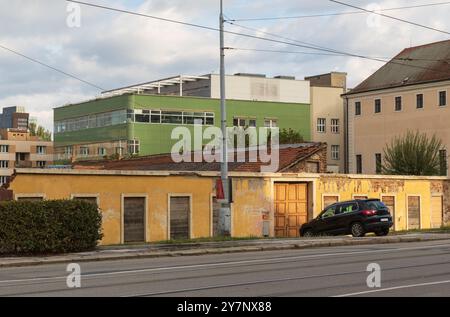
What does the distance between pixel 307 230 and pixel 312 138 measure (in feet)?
240

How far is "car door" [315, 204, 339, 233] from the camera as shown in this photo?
32250mm

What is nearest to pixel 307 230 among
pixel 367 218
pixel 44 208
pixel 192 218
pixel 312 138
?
pixel 367 218

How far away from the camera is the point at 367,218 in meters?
31.0

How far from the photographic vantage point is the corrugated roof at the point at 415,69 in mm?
75000

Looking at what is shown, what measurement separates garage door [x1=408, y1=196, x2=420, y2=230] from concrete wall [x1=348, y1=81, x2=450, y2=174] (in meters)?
29.1

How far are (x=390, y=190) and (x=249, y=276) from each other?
96.3ft

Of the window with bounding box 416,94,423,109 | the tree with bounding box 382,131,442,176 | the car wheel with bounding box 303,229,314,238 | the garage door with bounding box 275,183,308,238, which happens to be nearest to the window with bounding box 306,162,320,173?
the garage door with bounding box 275,183,308,238

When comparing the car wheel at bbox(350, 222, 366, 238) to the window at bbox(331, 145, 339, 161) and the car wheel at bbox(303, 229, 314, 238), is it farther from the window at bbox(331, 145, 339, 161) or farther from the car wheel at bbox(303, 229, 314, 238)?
the window at bbox(331, 145, 339, 161)

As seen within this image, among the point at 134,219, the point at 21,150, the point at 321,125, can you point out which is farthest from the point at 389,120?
the point at 21,150

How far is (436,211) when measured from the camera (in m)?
45.7

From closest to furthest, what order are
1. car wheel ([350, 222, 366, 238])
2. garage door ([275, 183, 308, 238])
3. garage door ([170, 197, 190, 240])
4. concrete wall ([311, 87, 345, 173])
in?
car wheel ([350, 222, 366, 238]) → garage door ([170, 197, 190, 240]) → garage door ([275, 183, 308, 238]) → concrete wall ([311, 87, 345, 173])

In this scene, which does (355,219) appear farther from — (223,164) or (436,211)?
(436,211)

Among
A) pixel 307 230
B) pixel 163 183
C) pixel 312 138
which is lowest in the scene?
pixel 307 230
